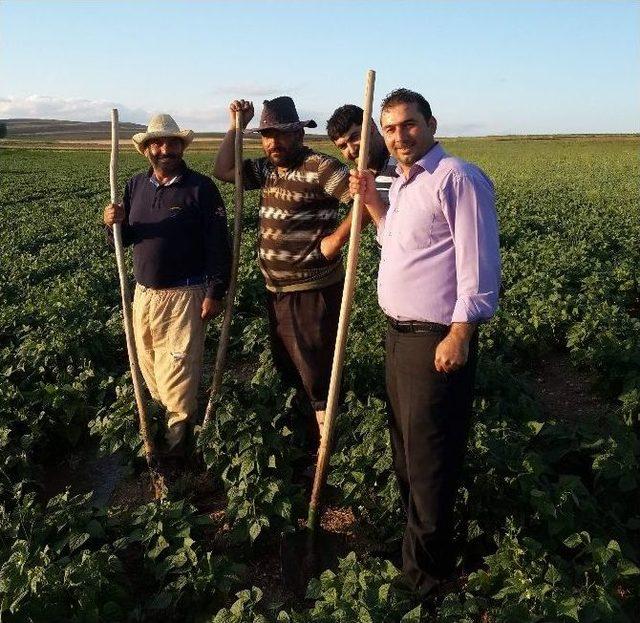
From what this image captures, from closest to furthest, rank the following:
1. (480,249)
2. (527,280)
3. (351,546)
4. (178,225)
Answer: (480,249), (351,546), (178,225), (527,280)

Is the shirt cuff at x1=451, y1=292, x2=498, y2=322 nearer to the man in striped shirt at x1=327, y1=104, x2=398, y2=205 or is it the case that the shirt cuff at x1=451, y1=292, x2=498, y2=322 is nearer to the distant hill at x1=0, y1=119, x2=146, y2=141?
the man in striped shirt at x1=327, y1=104, x2=398, y2=205

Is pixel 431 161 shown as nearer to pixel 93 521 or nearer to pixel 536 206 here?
pixel 93 521

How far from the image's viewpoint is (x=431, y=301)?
9.81 ft

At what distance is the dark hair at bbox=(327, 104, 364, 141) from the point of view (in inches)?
153

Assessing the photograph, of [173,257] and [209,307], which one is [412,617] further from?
[173,257]

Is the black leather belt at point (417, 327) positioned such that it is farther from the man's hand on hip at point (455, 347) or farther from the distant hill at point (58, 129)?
the distant hill at point (58, 129)

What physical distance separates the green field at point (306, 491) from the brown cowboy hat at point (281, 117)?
1.89m

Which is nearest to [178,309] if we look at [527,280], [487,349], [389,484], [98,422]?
[98,422]

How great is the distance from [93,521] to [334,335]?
1.91 m

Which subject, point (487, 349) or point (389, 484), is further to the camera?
point (487, 349)

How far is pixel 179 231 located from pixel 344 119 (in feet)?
4.55

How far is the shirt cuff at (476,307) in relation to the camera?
2.80 m

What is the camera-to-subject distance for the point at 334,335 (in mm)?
4422

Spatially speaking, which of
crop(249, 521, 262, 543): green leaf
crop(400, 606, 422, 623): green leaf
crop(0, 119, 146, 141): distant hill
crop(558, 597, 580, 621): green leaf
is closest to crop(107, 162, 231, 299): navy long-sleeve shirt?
→ crop(249, 521, 262, 543): green leaf
